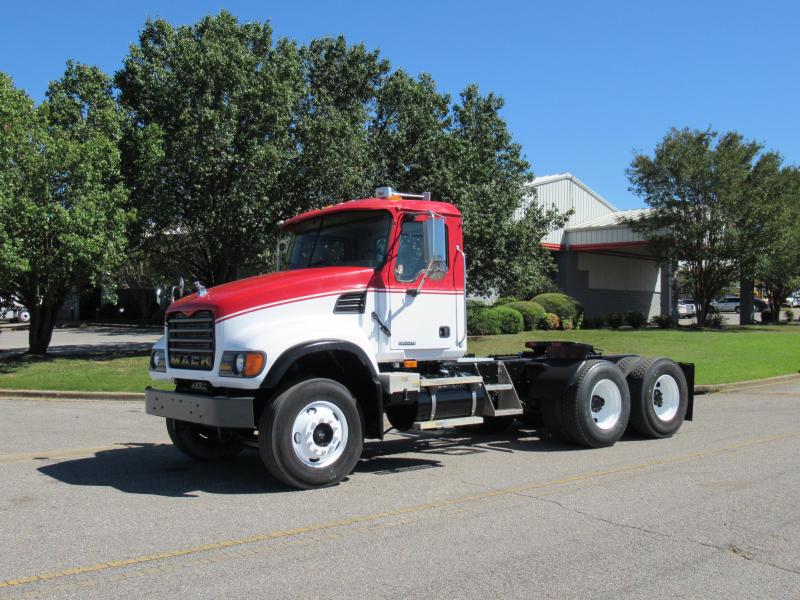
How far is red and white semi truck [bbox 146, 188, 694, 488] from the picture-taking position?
7.18 meters

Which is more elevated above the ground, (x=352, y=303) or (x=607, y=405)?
(x=352, y=303)

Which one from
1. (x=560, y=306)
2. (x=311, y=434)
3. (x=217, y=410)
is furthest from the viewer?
(x=560, y=306)

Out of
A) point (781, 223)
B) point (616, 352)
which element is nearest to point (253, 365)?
point (616, 352)

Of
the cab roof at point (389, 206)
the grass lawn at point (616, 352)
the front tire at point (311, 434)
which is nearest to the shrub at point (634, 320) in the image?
the grass lawn at point (616, 352)

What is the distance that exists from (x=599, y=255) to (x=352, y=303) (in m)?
39.5

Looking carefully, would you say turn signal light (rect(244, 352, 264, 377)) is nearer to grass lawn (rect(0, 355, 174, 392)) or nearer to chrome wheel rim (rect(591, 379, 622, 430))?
chrome wheel rim (rect(591, 379, 622, 430))

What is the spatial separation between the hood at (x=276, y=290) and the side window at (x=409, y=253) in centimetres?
34

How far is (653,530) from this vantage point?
19.5 feet

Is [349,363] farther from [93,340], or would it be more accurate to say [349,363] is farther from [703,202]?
[703,202]

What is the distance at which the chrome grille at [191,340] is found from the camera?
742 centimetres

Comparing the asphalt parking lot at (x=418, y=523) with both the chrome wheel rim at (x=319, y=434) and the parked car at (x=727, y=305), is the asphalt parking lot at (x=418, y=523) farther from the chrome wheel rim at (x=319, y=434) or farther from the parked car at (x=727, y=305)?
the parked car at (x=727, y=305)

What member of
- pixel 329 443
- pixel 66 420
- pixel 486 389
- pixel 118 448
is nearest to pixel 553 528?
pixel 329 443

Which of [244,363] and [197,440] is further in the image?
[197,440]

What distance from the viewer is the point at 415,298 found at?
331 inches
